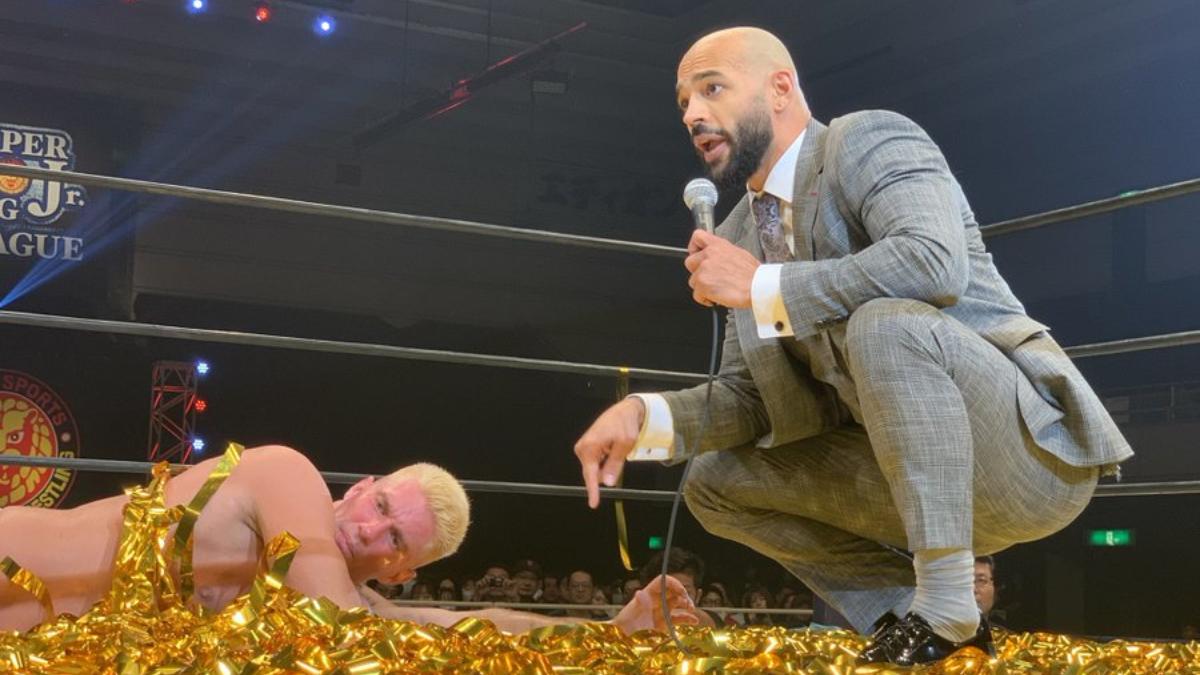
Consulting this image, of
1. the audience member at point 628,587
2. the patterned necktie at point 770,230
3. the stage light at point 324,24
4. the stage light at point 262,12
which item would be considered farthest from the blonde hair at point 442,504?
the stage light at point 324,24

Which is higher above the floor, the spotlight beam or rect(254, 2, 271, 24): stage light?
rect(254, 2, 271, 24): stage light

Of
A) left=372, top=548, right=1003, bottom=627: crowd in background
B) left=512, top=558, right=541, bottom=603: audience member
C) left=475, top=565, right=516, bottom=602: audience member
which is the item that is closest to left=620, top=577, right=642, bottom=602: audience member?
left=372, top=548, right=1003, bottom=627: crowd in background

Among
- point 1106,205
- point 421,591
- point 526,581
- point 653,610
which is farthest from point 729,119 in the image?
point 526,581

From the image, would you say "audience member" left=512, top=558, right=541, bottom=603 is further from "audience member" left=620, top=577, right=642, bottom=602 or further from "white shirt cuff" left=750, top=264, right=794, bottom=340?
"white shirt cuff" left=750, top=264, right=794, bottom=340

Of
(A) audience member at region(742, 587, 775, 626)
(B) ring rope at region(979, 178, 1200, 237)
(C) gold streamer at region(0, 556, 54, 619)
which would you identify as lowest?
(A) audience member at region(742, 587, 775, 626)

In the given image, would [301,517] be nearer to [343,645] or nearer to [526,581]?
[343,645]

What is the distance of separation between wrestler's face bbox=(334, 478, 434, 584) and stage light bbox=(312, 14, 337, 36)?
5.97m

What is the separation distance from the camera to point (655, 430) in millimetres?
1567

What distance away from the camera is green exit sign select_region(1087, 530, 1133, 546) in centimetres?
615

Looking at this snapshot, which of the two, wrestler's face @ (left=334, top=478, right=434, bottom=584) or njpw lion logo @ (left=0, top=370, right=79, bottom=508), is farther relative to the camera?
njpw lion logo @ (left=0, top=370, right=79, bottom=508)

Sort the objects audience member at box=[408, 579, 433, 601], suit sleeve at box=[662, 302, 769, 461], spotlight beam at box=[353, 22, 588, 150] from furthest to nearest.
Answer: spotlight beam at box=[353, 22, 588, 150] < audience member at box=[408, 579, 433, 601] < suit sleeve at box=[662, 302, 769, 461]

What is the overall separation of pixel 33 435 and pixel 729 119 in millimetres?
5959

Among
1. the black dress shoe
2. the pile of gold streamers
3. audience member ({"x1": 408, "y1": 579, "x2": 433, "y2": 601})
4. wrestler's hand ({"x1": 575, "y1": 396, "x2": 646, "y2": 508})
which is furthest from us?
audience member ({"x1": 408, "y1": 579, "x2": 433, "y2": 601})

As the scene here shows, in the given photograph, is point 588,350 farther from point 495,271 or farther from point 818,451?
point 818,451
